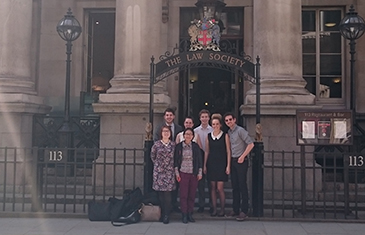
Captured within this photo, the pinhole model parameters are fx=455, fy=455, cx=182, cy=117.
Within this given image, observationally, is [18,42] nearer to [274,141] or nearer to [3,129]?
[3,129]

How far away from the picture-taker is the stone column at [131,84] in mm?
10883

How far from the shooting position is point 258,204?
29.1 feet

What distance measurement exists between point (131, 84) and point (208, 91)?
4.79 m

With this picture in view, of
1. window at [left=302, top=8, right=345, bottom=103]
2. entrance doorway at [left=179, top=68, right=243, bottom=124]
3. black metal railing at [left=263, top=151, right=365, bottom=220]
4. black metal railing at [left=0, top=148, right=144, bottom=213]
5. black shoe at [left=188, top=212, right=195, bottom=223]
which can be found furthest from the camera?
entrance doorway at [left=179, top=68, right=243, bottom=124]

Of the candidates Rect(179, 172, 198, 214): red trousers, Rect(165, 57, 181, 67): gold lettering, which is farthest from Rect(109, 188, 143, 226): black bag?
Rect(165, 57, 181, 67): gold lettering

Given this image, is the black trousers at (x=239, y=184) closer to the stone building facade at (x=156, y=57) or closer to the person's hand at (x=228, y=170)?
the person's hand at (x=228, y=170)

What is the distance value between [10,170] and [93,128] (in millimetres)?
2338

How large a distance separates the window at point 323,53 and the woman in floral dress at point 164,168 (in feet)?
26.4

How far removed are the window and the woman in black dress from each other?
7.23 meters

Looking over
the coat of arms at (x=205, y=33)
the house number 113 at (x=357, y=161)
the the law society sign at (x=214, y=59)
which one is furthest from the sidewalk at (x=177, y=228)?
the coat of arms at (x=205, y=33)

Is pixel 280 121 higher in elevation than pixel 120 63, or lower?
lower

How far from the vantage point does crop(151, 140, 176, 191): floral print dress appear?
27.7ft

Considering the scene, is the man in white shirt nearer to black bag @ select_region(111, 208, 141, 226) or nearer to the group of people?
the group of people

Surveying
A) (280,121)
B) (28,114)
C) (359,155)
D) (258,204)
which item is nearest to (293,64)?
(280,121)
